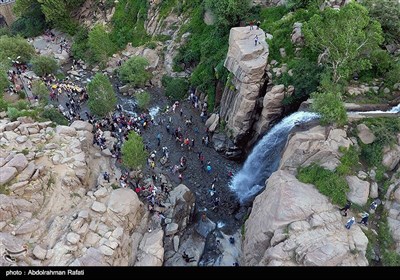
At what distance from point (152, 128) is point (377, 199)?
2933 cm

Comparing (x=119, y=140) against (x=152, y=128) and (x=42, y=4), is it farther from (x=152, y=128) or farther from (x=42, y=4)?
(x=42, y=4)

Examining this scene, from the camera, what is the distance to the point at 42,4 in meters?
64.7

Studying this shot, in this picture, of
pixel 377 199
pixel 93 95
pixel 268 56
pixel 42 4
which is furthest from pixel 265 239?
pixel 42 4

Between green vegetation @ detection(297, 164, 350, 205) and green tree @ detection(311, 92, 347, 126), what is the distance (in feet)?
15.9

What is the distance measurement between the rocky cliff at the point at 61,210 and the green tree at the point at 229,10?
27.0 metres

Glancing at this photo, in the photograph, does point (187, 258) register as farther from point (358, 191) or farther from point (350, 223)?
point (358, 191)

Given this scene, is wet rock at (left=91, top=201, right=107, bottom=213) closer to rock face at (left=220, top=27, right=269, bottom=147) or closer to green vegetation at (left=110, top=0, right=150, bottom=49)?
rock face at (left=220, top=27, right=269, bottom=147)

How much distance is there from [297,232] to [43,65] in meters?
48.9

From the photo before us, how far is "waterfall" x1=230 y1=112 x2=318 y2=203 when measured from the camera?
3649cm

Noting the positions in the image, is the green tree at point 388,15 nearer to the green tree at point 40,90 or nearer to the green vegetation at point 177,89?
the green vegetation at point 177,89

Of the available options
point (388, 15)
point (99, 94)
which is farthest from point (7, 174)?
point (388, 15)

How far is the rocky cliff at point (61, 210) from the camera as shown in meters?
28.4

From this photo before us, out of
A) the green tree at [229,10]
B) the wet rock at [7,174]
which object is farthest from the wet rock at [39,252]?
the green tree at [229,10]

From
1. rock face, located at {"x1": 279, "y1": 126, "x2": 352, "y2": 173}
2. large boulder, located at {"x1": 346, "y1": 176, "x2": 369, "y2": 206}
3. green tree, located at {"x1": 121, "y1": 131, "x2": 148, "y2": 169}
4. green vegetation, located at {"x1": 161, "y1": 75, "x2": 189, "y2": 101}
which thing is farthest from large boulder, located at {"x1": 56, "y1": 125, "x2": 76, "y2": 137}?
large boulder, located at {"x1": 346, "y1": 176, "x2": 369, "y2": 206}
